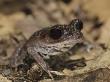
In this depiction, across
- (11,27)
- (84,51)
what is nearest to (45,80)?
(84,51)

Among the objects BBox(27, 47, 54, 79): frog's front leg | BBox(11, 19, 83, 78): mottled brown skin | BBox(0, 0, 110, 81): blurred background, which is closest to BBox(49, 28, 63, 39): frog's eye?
BBox(11, 19, 83, 78): mottled brown skin

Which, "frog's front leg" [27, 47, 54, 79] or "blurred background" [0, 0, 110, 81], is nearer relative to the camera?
"frog's front leg" [27, 47, 54, 79]

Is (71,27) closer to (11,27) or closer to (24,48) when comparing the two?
(24,48)

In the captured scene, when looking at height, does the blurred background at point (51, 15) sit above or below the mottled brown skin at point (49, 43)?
above

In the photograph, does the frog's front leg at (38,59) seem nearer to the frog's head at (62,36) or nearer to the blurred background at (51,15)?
the frog's head at (62,36)

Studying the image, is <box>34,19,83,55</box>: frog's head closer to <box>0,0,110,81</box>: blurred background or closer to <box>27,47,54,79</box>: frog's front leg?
<box>27,47,54,79</box>: frog's front leg

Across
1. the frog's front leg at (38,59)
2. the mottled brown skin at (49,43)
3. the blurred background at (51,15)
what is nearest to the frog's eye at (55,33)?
the mottled brown skin at (49,43)
